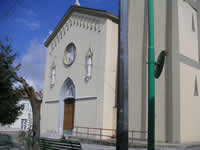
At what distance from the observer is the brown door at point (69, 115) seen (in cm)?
2097

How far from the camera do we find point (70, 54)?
22984 millimetres

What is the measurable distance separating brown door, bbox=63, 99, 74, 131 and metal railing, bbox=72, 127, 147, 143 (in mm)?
1336

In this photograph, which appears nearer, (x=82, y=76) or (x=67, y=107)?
(x=82, y=76)

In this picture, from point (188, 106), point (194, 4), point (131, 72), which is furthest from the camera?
point (194, 4)

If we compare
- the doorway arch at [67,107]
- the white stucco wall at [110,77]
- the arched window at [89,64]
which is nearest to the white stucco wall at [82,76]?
the white stucco wall at [110,77]

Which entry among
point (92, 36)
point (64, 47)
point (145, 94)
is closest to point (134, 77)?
point (145, 94)

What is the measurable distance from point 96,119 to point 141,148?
5833 mm

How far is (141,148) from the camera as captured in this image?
12.2 m

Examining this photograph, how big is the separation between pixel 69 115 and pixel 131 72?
8.08 metres

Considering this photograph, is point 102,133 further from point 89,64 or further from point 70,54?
point 70,54

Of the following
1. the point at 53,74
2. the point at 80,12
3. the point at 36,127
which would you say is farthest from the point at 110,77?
the point at 36,127

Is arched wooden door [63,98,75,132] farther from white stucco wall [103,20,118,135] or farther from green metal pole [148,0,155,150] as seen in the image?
green metal pole [148,0,155,150]

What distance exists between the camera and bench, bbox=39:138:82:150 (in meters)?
7.57

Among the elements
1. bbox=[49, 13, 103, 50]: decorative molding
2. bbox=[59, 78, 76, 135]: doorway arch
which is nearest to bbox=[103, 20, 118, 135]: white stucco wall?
bbox=[49, 13, 103, 50]: decorative molding
